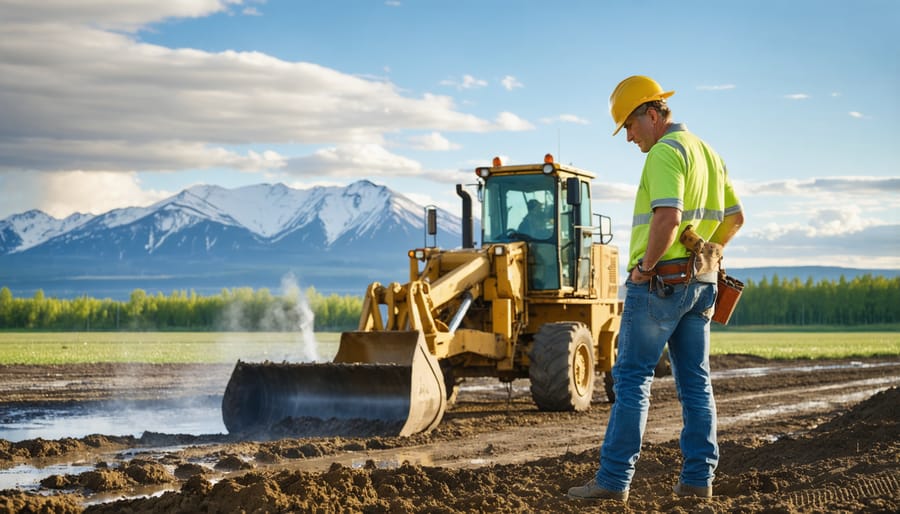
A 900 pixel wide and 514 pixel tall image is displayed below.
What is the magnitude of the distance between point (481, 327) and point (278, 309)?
77.6 m

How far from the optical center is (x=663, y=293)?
5.52m

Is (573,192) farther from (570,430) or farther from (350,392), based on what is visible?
(350,392)

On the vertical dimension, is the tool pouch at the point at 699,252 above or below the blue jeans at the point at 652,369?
above

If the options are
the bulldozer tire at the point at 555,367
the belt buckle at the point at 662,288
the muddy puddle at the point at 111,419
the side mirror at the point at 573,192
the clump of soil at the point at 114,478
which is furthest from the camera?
the bulldozer tire at the point at 555,367

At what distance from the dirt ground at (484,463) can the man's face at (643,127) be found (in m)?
2.05

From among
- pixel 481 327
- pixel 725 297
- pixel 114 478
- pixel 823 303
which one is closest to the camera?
pixel 725 297

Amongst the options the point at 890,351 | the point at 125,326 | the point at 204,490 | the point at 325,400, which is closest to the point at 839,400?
the point at 325,400

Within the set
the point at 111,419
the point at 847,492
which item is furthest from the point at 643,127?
the point at 111,419

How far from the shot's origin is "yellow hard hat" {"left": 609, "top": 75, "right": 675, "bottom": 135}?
226 inches

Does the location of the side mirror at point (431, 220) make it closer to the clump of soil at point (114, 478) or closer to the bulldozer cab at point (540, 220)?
the bulldozer cab at point (540, 220)

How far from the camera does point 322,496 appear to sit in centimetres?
581

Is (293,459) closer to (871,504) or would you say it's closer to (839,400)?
(871,504)

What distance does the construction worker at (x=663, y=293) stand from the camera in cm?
553

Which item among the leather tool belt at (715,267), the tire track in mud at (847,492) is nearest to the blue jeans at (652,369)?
the leather tool belt at (715,267)
